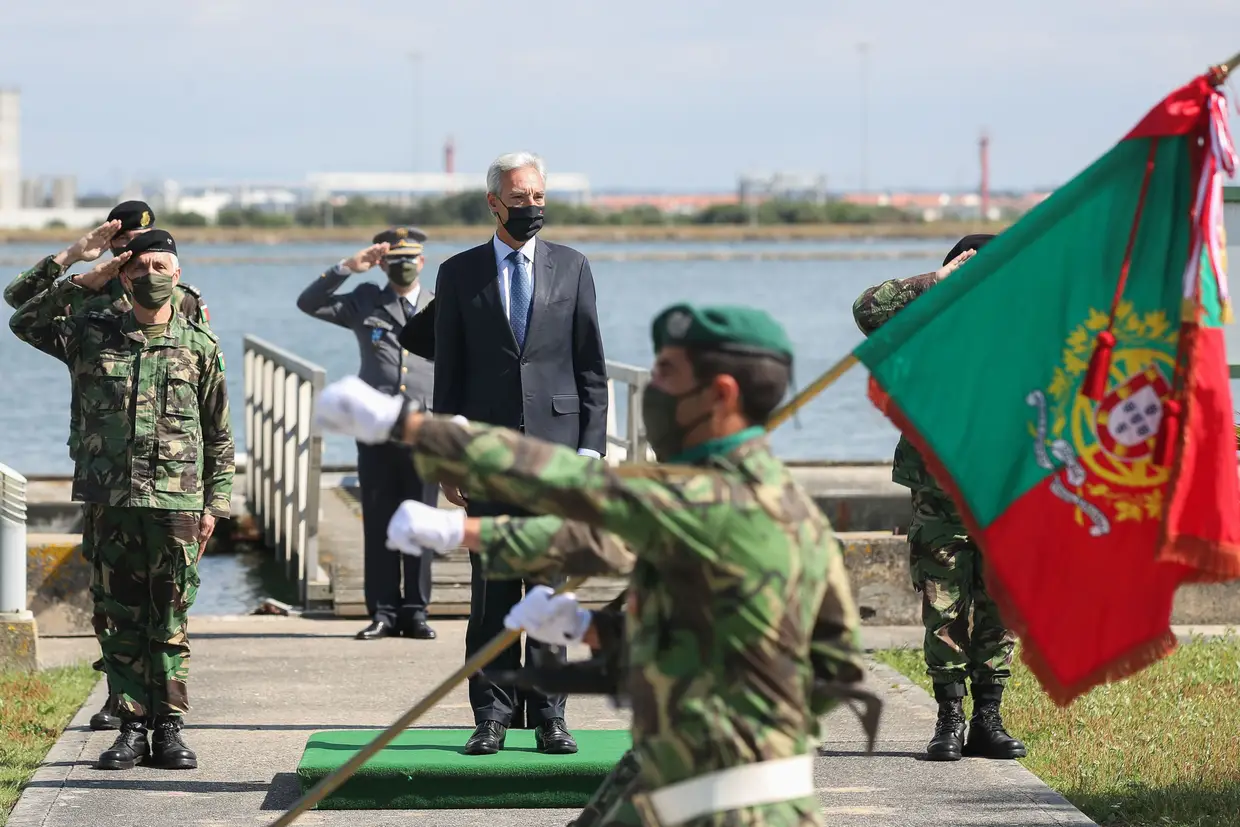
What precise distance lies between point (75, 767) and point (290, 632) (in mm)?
3064

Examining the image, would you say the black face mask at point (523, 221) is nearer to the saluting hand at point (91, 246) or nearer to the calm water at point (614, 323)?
the saluting hand at point (91, 246)

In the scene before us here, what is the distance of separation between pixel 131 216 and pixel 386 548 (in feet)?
10.1

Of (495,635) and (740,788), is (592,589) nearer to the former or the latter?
(495,635)

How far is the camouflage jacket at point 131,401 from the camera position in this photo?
722 cm

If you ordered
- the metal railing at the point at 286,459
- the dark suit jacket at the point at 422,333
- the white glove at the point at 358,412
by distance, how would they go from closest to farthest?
the white glove at the point at 358,412 < the dark suit jacket at the point at 422,333 < the metal railing at the point at 286,459

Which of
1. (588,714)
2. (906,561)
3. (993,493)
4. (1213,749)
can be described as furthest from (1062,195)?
(906,561)

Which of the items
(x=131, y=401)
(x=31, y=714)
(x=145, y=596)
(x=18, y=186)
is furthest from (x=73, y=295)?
(x=18, y=186)

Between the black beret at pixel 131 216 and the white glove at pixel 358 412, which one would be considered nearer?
the white glove at pixel 358 412

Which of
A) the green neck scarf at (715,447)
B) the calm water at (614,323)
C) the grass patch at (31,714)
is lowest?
the calm water at (614,323)

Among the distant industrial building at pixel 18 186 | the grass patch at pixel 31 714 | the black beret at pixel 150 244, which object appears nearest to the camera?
the black beret at pixel 150 244

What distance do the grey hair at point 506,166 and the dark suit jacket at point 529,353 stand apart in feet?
0.74

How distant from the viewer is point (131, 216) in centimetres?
749

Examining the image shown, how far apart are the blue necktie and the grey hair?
0.25 meters

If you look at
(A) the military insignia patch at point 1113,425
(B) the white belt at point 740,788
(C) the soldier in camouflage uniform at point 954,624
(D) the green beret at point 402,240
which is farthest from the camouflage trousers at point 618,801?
(D) the green beret at point 402,240
